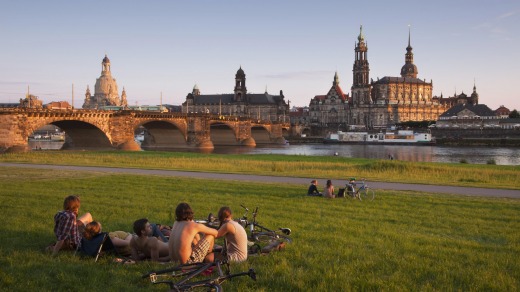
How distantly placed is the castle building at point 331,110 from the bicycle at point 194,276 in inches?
6039

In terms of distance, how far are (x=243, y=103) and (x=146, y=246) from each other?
154 meters

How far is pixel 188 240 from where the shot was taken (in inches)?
276

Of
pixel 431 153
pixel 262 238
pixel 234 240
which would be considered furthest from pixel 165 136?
pixel 234 240

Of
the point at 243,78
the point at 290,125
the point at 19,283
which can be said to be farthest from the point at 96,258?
the point at 243,78

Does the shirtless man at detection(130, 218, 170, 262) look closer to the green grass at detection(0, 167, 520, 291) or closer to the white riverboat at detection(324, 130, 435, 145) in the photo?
Result: the green grass at detection(0, 167, 520, 291)

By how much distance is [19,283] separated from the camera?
21.1 feet

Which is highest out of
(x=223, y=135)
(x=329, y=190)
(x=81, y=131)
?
(x=81, y=131)

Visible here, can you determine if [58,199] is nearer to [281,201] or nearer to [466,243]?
[281,201]

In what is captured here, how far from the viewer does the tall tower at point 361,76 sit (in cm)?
15538

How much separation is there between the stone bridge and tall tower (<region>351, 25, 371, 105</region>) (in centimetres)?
5862

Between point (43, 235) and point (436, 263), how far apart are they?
22.4 feet

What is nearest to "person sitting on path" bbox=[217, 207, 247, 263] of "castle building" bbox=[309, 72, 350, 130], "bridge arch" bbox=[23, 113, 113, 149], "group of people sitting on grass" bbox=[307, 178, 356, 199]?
"group of people sitting on grass" bbox=[307, 178, 356, 199]

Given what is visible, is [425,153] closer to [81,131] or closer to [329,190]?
[81,131]

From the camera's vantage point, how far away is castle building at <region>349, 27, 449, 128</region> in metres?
154
